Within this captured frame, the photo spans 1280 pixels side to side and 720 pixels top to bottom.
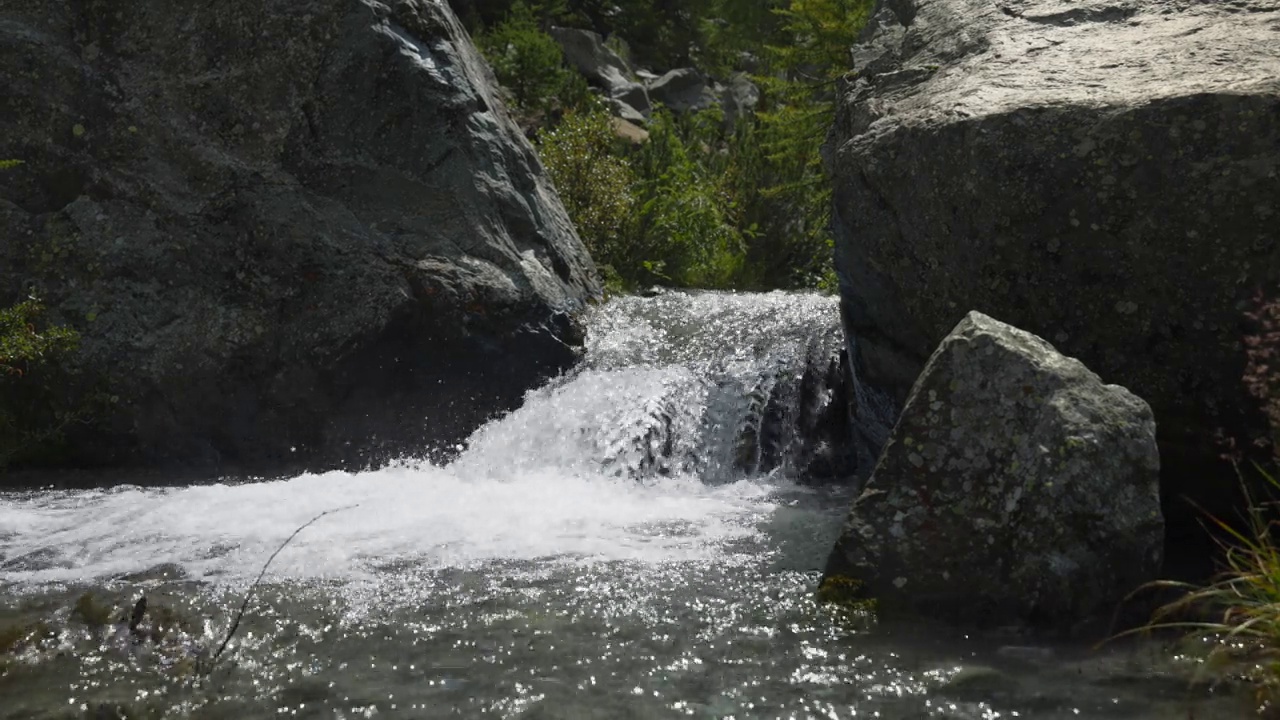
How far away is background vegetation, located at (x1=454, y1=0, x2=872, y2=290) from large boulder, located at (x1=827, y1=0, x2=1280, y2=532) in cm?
439

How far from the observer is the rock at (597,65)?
914 inches

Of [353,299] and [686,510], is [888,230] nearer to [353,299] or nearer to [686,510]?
[686,510]

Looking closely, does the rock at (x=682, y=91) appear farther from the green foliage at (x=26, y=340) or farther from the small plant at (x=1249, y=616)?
the small plant at (x=1249, y=616)

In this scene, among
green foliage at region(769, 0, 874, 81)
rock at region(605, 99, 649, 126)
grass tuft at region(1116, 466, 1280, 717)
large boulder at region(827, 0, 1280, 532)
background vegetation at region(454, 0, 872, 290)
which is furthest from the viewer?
rock at region(605, 99, 649, 126)

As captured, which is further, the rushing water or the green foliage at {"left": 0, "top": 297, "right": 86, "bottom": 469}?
the green foliage at {"left": 0, "top": 297, "right": 86, "bottom": 469}

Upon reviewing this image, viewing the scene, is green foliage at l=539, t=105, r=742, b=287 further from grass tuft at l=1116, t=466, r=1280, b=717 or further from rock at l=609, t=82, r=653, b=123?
grass tuft at l=1116, t=466, r=1280, b=717

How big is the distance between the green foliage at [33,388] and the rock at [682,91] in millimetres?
18220

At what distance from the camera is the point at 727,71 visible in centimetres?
2950

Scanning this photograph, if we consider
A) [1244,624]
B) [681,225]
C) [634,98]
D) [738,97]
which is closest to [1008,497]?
[1244,624]

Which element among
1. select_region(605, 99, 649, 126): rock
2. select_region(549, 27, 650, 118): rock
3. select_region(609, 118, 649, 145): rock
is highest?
select_region(549, 27, 650, 118): rock

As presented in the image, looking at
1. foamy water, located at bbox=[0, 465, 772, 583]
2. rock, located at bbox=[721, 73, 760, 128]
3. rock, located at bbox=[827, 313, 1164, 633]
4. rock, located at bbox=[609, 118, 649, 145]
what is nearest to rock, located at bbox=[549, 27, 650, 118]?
rock, located at bbox=[609, 118, 649, 145]

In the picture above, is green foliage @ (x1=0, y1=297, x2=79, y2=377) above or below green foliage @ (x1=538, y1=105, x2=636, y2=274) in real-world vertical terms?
below

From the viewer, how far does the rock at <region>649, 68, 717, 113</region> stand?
83.8ft

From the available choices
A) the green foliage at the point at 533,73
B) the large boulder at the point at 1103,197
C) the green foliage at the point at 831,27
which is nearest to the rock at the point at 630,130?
the green foliage at the point at 533,73
